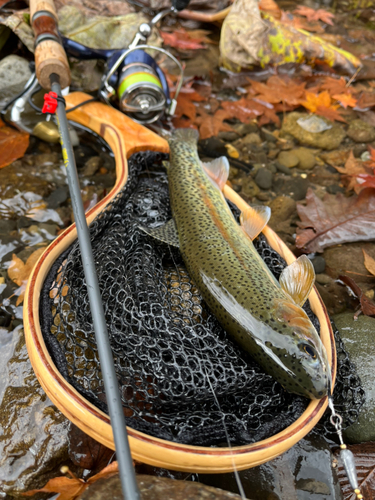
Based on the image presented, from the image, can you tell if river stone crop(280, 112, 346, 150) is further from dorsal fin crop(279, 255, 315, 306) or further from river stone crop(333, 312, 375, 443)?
dorsal fin crop(279, 255, 315, 306)

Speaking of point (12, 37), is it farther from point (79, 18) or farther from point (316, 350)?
point (316, 350)

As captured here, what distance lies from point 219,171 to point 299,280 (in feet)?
4.35

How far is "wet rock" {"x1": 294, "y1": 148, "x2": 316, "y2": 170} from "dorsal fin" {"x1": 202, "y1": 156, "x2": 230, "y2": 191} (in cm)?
161

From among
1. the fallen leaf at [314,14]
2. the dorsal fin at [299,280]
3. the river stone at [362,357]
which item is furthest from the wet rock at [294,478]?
the fallen leaf at [314,14]

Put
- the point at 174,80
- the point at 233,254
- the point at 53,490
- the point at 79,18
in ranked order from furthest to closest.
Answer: the point at 174,80 → the point at 79,18 → the point at 233,254 → the point at 53,490

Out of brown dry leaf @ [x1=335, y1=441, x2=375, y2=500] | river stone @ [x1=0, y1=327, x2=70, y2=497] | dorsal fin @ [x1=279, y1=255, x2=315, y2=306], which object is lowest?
brown dry leaf @ [x1=335, y1=441, x2=375, y2=500]

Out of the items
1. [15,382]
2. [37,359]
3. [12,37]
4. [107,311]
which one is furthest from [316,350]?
[12,37]

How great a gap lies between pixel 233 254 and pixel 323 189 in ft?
7.27

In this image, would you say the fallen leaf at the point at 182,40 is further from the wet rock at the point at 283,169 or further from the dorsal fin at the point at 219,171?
the dorsal fin at the point at 219,171

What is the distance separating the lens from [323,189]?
168 inches

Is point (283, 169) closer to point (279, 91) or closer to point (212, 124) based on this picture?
point (212, 124)

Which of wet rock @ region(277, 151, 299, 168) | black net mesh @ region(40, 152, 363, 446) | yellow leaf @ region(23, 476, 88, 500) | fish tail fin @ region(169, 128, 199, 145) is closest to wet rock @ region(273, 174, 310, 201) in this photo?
wet rock @ region(277, 151, 299, 168)

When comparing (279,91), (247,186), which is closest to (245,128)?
(279,91)

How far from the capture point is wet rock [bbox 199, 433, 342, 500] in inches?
87.4
